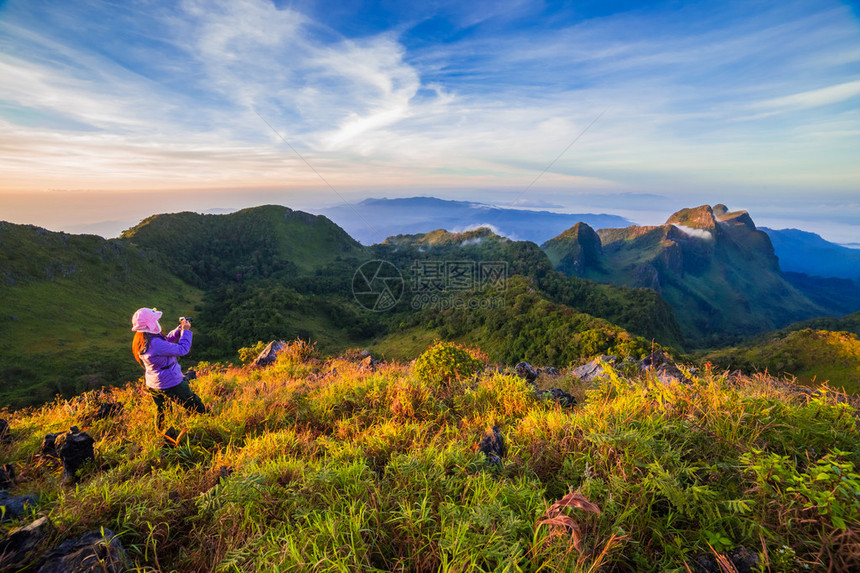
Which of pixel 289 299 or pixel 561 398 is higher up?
pixel 561 398

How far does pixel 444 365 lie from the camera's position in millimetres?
6516

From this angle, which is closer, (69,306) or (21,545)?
(21,545)

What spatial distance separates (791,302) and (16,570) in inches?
10868

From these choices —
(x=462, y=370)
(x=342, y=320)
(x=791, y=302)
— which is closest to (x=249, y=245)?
(x=342, y=320)

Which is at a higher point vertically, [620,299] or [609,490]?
[609,490]

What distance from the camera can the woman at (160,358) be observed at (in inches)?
187

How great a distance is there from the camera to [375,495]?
2.80 m

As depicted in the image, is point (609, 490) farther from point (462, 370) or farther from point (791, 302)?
point (791, 302)
